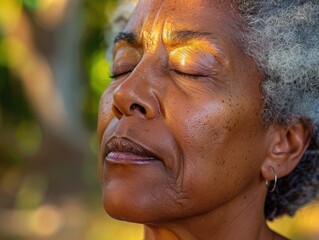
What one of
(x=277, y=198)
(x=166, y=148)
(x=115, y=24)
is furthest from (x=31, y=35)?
(x=166, y=148)

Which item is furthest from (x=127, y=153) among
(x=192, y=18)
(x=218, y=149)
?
(x=192, y=18)

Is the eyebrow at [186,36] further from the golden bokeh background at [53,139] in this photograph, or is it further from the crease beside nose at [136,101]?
the golden bokeh background at [53,139]

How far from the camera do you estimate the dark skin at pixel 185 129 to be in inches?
99.9

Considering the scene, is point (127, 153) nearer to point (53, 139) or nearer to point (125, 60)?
point (125, 60)

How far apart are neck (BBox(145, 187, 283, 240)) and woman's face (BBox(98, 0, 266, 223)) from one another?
0.22 ft

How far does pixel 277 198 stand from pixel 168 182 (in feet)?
3.06

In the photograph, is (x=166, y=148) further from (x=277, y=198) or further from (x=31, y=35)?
(x=31, y=35)

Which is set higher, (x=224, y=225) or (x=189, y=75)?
(x=189, y=75)

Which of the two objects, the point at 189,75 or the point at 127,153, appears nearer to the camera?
the point at 127,153

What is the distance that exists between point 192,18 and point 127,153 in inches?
22.4

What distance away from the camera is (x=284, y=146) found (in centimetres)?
288

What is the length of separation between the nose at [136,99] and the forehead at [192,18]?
0.23 meters

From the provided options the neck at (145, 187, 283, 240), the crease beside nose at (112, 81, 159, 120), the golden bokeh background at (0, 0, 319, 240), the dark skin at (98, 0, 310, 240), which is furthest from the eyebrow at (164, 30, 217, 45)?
the golden bokeh background at (0, 0, 319, 240)

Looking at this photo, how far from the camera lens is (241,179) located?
2729 millimetres
